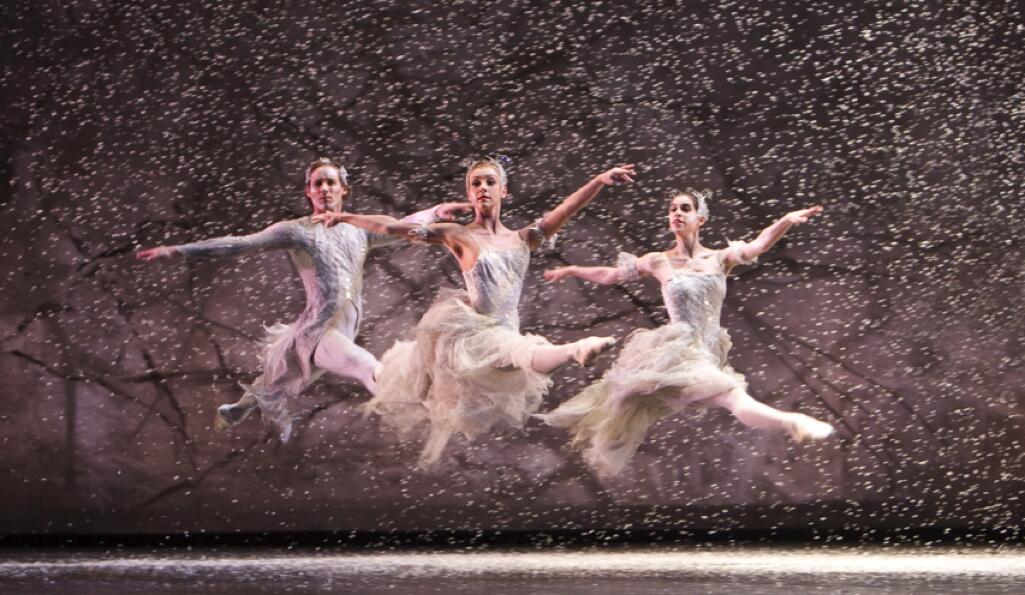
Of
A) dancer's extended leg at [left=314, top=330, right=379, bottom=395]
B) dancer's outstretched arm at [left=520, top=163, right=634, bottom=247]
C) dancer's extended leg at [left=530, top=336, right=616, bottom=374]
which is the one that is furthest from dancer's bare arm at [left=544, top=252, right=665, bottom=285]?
dancer's extended leg at [left=314, top=330, right=379, bottom=395]

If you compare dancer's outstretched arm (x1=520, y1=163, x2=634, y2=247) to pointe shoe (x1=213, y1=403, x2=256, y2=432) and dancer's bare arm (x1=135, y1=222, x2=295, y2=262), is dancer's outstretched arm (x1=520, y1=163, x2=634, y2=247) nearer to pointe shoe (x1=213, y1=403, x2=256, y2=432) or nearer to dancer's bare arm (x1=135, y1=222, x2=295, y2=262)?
dancer's bare arm (x1=135, y1=222, x2=295, y2=262)

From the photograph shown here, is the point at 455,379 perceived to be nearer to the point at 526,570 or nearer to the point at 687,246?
the point at 526,570

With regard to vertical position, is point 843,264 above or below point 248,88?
below

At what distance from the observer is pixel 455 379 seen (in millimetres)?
2975

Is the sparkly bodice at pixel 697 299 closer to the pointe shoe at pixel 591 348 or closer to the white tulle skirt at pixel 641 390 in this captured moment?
the white tulle skirt at pixel 641 390

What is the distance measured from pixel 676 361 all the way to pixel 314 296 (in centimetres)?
89

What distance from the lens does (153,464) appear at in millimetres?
3236

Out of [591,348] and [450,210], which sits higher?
[450,210]

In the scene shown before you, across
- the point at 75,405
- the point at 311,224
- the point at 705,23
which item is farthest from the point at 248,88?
the point at 705,23

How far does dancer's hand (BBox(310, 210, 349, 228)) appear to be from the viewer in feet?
10.1

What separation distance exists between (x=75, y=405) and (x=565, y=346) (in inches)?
49.9

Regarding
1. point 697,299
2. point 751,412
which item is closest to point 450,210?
point 697,299

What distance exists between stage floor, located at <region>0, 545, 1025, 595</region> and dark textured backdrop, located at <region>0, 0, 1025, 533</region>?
0.37 feet

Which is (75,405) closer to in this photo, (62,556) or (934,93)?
(62,556)
